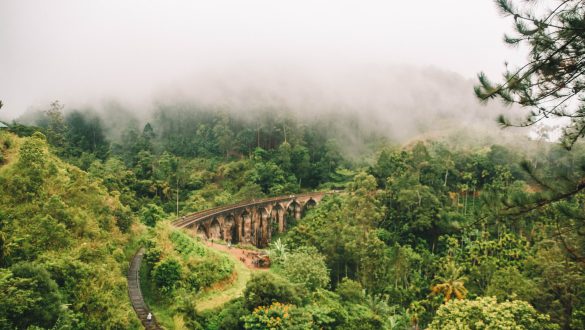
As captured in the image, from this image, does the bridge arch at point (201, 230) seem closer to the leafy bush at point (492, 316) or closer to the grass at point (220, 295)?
the grass at point (220, 295)

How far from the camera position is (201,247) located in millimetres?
22625

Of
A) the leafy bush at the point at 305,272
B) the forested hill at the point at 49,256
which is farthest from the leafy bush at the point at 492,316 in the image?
the forested hill at the point at 49,256

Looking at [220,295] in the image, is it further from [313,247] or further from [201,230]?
[201,230]

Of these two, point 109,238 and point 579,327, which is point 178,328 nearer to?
point 109,238

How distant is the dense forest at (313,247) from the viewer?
33.9ft

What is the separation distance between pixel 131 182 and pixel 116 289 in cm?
3483

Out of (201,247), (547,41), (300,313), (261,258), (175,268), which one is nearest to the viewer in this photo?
(547,41)

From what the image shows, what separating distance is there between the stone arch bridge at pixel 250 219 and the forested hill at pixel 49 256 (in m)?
13.0

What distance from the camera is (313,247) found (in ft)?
88.8

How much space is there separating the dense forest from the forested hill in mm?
51

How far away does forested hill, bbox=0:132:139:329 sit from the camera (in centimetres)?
1005

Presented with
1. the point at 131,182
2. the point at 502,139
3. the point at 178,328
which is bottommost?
the point at 178,328

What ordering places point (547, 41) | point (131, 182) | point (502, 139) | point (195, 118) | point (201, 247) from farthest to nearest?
point (195, 118) < point (502, 139) < point (131, 182) < point (201, 247) < point (547, 41)

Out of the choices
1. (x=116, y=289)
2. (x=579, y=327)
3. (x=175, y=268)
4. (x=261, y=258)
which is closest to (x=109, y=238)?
(x=175, y=268)
